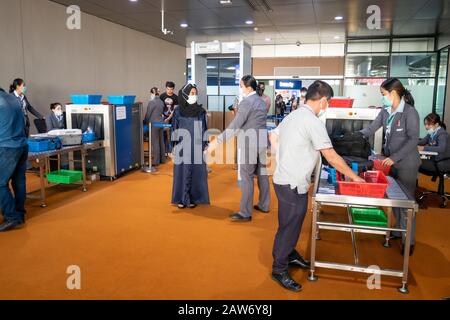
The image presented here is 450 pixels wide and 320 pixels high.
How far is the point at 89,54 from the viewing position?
8.57 meters

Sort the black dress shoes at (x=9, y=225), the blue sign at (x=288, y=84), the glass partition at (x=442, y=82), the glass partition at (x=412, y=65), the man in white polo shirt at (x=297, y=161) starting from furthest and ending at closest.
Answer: the blue sign at (x=288, y=84)
the glass partition at (x=412, y=65)
the glass partition at (x=442, y=82)
the black dress shoes at (x=9, y=225)
the man in white polo shirt at (x=297, y=161)

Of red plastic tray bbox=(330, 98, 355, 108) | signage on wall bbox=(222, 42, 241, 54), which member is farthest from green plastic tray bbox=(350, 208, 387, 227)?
signage on wall bbox=(222, 42, 241, 54)

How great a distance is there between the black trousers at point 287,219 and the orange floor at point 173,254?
0.23 meters

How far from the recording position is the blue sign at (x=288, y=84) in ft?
46.0

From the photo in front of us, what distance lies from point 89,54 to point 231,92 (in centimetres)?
743

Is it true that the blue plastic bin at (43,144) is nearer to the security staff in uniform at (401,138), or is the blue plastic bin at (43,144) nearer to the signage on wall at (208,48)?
the signage on wall at (208,48)

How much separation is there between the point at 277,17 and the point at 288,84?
233 inches

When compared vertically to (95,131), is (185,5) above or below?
above

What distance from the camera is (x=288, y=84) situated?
1423 cm

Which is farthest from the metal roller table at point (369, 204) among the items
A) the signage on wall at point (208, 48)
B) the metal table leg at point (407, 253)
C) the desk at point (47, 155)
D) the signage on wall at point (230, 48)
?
the signage on wall at point (208, 48)
